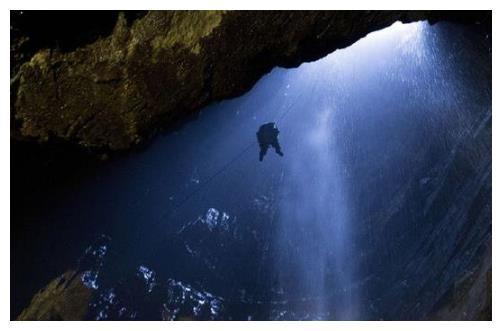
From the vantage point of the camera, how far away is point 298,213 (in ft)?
19.5

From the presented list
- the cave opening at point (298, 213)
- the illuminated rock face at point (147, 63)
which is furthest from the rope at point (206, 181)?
the illuminated rock face at point (147, 63)

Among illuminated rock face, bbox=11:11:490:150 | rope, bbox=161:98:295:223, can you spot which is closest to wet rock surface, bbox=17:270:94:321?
rope, bbox=161:98:295:223

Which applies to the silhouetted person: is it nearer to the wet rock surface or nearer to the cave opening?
the cave opening

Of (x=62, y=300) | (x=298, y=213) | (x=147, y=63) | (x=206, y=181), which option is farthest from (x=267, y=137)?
(x=62, y=300)

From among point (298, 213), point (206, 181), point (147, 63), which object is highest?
point (147, 63)

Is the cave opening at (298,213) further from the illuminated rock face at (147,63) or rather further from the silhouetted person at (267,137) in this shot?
the illuminated rock face at (147,63)

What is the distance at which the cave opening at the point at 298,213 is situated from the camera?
3.56 m

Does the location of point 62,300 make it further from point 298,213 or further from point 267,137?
point 267,137

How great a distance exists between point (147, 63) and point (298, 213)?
168 inches

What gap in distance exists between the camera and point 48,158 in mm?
3043

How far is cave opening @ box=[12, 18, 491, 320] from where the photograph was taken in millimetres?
3557
